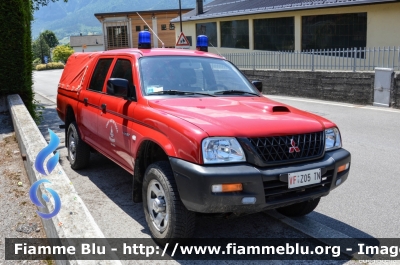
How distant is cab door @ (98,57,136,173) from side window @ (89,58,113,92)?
260 mm

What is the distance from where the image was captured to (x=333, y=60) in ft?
56.6

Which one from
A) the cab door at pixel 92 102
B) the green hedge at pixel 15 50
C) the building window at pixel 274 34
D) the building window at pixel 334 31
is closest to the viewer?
the cab door at pixel 92 102

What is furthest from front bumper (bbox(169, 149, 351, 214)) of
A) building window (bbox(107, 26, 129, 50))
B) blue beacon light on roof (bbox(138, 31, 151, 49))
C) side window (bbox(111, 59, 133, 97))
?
building window (bbox(107, 26, 129, 50))

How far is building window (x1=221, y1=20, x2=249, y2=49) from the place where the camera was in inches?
1160

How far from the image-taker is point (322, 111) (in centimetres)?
1332

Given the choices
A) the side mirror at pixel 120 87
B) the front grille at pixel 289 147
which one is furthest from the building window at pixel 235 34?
the front grille at pixel 289 147

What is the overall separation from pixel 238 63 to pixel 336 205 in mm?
17486

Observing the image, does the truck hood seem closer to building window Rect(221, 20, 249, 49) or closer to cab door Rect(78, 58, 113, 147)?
cab door Rect(78, 58, 113, 147)

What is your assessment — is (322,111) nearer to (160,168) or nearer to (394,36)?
(394,36)

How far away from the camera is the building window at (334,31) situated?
20.4 meters

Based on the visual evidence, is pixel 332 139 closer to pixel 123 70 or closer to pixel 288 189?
pixel 288 189

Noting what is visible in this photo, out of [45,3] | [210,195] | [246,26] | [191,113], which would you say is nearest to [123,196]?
[191,113]

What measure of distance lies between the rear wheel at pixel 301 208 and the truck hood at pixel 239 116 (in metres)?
0.92

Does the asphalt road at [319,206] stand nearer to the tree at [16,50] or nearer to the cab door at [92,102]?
the cab door at [92,102]
